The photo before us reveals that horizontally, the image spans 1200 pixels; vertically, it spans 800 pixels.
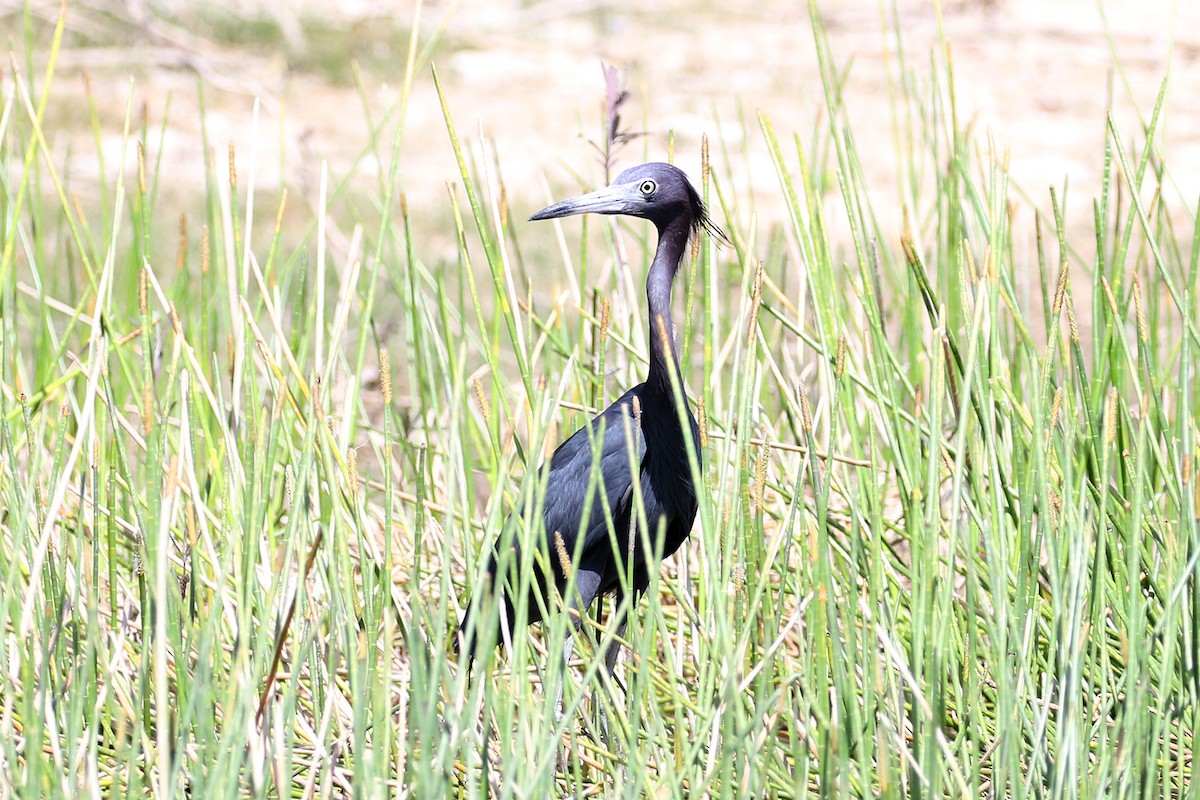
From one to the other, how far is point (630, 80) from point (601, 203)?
3933 mm

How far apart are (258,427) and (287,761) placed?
1.53 ft

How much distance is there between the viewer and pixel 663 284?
203cm

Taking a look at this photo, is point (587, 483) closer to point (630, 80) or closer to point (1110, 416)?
point (1110, 416)

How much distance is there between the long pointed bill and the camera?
6.39 feet

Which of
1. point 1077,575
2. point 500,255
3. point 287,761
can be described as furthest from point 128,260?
point 1077,575

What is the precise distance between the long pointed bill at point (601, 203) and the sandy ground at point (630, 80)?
9.01 ft

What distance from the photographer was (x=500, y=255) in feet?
6.31

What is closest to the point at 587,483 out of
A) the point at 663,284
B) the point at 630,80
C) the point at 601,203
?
the point at 663,284

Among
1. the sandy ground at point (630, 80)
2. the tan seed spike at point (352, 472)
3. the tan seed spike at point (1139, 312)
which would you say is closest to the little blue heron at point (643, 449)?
the tan seed spike at point (352, 472)

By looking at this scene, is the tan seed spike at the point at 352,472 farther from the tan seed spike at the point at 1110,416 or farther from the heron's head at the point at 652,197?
the tan seed spike at the point at 1110,416

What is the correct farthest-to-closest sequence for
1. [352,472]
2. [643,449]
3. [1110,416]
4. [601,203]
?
[643,449], [601,203], [352,472], [1110,416]

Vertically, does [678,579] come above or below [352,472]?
below

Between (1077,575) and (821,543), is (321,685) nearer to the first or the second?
(821,543)

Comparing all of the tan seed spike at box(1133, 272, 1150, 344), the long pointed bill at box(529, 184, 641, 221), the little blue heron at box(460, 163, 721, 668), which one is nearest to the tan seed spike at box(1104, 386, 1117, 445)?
the tan seed spike at box(1133, 272, 1150, 344)
